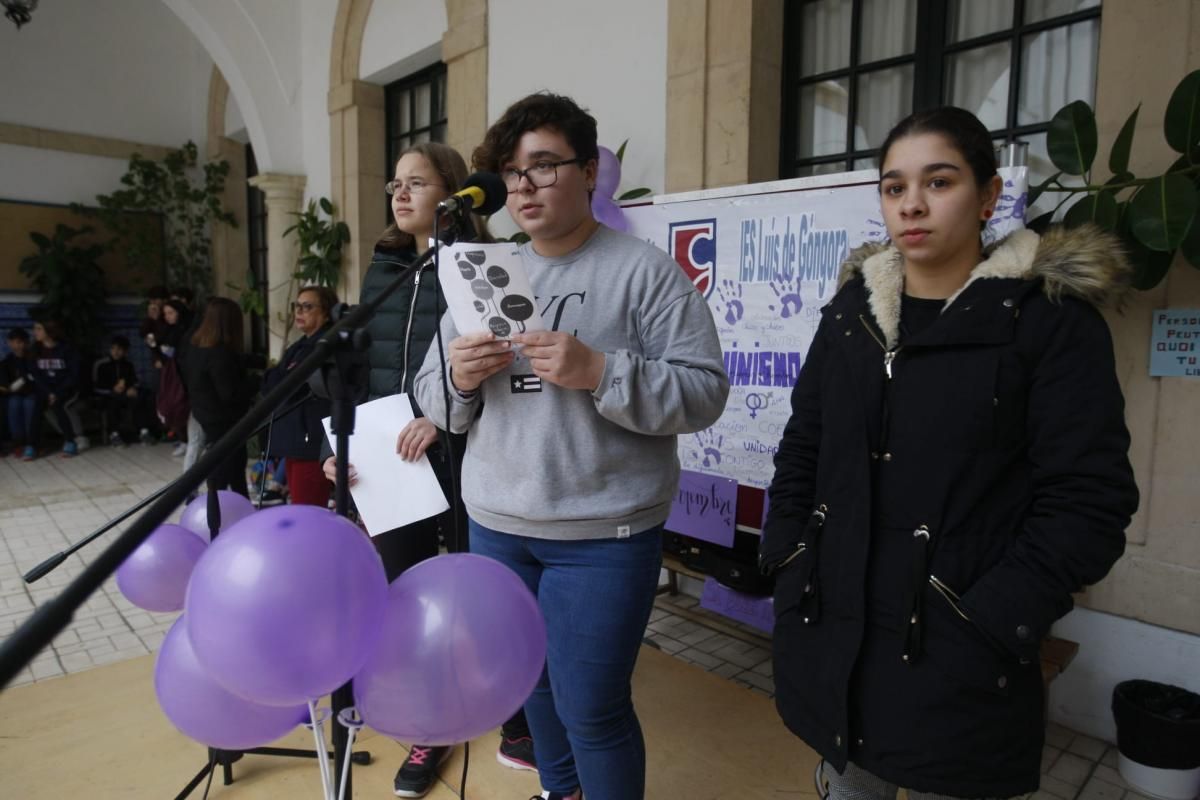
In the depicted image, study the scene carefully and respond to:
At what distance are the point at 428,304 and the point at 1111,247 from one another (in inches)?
63.4

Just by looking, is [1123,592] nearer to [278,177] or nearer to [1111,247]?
[1111,247]

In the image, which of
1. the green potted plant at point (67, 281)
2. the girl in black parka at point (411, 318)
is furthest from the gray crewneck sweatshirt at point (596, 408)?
the green potted plant at point (67, 281)

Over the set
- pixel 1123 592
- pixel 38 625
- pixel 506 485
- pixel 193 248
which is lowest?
pixel 1123 592

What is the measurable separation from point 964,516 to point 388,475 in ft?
4.03

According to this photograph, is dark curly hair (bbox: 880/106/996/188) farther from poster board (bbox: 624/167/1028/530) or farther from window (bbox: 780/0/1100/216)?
window (bbox: 780/0/1100/216)

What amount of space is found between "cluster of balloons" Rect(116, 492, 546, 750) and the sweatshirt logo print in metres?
0.56

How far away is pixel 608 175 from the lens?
3635mm

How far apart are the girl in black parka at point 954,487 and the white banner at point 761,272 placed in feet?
4.58

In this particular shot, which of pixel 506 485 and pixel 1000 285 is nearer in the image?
pixel 1000 285

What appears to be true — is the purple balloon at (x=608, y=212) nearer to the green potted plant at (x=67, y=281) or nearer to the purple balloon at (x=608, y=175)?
the purple balloon at (x=608, y=175)

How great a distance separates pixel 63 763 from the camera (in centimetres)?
247

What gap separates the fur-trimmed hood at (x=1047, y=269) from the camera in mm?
1241

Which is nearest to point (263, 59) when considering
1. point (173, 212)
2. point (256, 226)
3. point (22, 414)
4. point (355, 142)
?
point (355, 142)

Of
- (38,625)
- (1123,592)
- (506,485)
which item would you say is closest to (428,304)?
(506,485)
